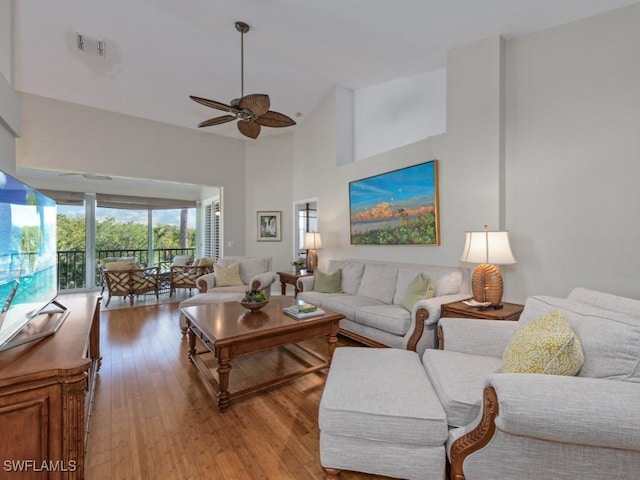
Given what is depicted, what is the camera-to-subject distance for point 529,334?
4.58 feet

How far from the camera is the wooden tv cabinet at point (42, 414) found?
42.6 inches

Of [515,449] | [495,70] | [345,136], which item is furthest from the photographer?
[345,136]

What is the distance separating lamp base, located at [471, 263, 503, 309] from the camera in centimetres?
243

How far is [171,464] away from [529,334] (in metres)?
2.02

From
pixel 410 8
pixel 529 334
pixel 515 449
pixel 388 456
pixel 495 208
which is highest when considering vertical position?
pixel 410 8

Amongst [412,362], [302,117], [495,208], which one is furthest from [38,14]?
[495,208]

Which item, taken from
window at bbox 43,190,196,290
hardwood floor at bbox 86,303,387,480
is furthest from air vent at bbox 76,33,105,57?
window at bbox 43,190,196,290

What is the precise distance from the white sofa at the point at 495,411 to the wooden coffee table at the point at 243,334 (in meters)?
0.62

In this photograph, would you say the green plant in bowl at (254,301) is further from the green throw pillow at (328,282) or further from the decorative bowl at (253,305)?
the green throw pillow at (328,282)

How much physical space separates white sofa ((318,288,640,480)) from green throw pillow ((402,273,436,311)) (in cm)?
98

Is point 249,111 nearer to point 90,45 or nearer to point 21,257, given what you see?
point 21,257

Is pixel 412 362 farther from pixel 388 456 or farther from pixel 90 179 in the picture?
pixel 90 179

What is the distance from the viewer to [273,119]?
3.10 metres

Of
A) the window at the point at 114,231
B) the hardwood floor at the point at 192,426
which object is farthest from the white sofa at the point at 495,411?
the window at the point at 114,231
